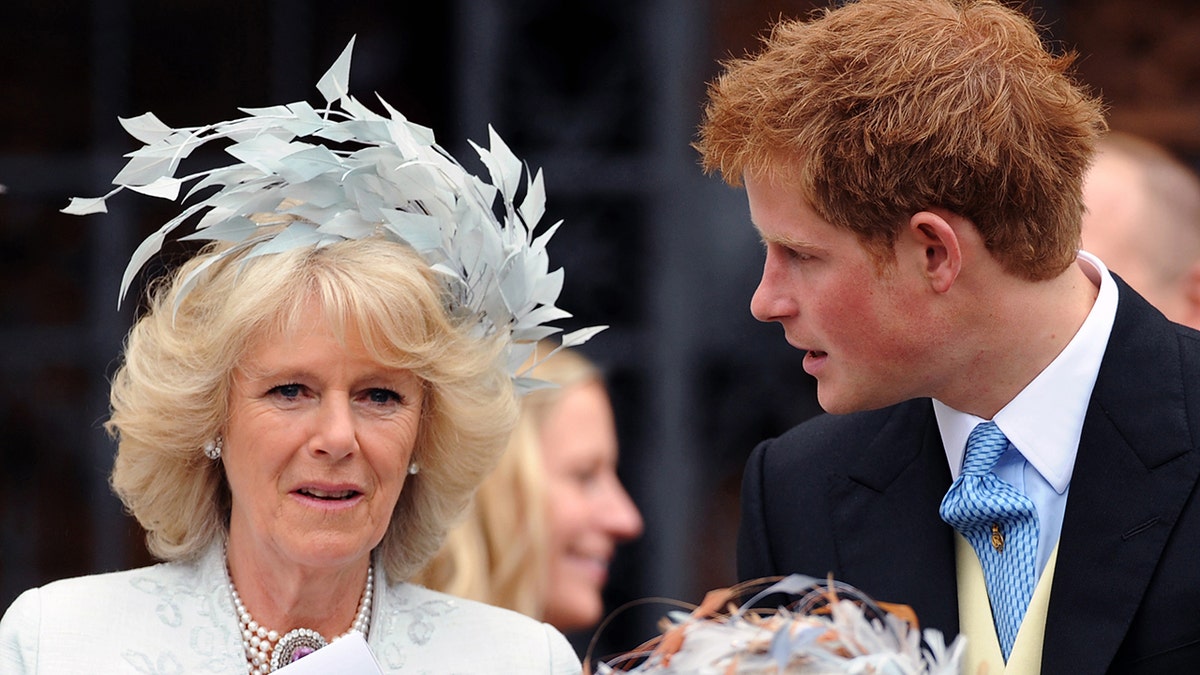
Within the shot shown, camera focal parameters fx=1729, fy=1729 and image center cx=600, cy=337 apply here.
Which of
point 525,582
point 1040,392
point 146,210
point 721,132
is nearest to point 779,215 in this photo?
point 721,132

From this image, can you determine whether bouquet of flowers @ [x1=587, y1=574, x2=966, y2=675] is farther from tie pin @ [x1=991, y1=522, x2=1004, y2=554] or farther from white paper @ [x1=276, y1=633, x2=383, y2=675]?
tie pin @ [x1=991, y1=522, x2=1004, y2=554]

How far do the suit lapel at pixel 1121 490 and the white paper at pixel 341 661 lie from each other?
107 cm

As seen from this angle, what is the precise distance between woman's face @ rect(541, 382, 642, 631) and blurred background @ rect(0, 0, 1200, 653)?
2.99 ft

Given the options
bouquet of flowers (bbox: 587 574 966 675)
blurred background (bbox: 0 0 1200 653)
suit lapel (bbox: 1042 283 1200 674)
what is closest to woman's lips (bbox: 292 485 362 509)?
bouquet of flowers (bbox: 587 574 966 675)

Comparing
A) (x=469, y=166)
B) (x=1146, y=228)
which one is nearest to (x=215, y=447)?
(x=1146, y=228)

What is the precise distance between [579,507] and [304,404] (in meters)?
1.82

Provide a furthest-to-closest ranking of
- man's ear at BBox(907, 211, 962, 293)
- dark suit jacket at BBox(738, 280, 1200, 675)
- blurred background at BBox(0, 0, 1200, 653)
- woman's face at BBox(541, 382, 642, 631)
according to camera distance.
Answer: blurred background at BBox(0, 0, 1200, 653) < woman's face at BBox(541, 382, 642, 631) < man's ear at BBox(907, 211, 962, 293) < dark suit jacket at BBox(738, 280, 1200, 675)

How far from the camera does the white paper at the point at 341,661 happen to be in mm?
2584

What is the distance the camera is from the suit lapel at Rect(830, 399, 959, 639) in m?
2.94

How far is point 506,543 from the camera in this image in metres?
4.14

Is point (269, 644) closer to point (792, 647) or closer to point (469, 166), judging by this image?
point (792, 647)

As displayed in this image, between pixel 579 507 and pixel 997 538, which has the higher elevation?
pixel 997 538

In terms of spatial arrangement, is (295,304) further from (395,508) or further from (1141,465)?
(1141,465)

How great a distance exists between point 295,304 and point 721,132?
2.61 ft
